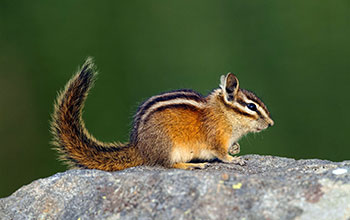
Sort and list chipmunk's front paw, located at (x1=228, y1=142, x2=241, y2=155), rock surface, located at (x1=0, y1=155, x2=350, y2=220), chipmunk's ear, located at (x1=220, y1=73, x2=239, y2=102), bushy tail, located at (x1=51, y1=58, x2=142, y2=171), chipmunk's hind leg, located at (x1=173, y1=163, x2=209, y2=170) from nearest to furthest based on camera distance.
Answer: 1. rock surface, located at (x1=0, y1=155, x2=350, y2=220)
2. chipmunk's hind leg, located at (x1=173, y1=163, x2=209, y2=170)
3. bushy tail, located at (x1=51, y1=58, x2=142, y2=171)
4. chipmunk's ear, located at (x1=220, y1=73, x2=239, y2=102)
5. chipmunk's front paw, located at (x1=228, y1=142, x2=241, y2=155)

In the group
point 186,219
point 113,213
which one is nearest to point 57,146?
point 113,213

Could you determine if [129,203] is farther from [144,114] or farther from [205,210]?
[144,114]

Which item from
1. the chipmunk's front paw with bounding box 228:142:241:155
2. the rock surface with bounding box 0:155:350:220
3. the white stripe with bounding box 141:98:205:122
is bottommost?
the chipmunk's front paw with bounding box 228:142:241:155

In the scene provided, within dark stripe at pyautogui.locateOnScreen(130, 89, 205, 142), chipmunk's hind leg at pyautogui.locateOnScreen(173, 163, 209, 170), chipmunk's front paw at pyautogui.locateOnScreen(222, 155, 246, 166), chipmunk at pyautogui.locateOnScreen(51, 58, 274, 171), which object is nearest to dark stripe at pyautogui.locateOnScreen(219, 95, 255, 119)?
chipmunk at pyautogui.locateOnScreen(51, 58, 274, 171)

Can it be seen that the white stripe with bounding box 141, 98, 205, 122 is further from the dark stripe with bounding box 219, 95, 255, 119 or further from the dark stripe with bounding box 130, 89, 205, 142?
the dark stripe with bounding box 219, 95, 255, 119

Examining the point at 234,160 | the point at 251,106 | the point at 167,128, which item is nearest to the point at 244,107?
the point at 251,106

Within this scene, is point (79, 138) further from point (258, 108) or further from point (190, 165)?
point (258, 108)

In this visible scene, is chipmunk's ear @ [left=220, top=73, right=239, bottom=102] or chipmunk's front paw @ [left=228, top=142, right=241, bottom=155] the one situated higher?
chipmunk's ear @ [left=220, top=73, right=239, bottom=102]
